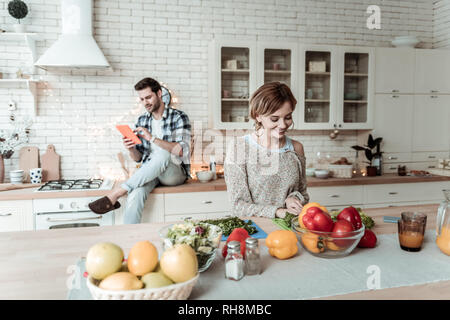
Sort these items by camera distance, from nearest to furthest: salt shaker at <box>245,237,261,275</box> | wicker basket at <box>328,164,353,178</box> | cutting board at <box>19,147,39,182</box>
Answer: salt shaker at <box>245,237,261,275</box>
cutting board at <box>19,147,39,182</box>
wicker basket at <box>328,164,353,178</box>

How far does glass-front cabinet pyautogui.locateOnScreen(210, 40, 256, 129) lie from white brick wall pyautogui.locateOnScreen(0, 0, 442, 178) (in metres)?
0.31

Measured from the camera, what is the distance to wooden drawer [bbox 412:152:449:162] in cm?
448

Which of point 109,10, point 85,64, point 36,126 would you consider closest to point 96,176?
point 36,126

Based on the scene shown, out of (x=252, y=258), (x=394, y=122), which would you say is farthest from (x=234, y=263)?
(x=394, y=122)

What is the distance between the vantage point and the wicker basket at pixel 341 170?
4.03 meters

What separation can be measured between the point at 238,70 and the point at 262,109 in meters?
1.87

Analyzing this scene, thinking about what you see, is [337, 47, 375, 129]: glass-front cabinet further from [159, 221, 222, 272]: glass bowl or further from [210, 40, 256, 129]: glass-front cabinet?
[159, 221, 222, 272]: glass bowl

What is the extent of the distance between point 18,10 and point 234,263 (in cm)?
356

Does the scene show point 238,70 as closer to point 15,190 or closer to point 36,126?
point 36,126

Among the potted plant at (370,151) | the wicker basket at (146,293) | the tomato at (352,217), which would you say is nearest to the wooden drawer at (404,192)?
the potted plant at (370,151)

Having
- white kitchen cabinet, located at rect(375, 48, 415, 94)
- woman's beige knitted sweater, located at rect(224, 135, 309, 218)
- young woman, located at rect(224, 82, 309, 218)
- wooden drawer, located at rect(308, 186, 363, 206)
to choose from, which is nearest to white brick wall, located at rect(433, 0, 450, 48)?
white kitchen cabinet, located at rect(375, 48, 415, 94)

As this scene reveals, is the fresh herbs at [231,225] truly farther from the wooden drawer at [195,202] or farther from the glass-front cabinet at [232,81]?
the glass-front cabinet at [232,81]

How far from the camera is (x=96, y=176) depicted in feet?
13.1

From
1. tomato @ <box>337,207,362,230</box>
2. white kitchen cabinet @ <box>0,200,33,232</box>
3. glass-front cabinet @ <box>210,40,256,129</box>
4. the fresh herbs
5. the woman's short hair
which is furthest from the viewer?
glass-front cabinet @ <box>210,40,256,129</box>
